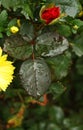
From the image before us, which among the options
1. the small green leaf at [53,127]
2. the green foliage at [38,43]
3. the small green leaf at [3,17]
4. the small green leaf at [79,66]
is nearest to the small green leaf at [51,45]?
the green foliage at [38,43]

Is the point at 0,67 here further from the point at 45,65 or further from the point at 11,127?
the point at 11,127

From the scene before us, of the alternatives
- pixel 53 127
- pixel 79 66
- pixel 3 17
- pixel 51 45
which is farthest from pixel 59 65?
pixel 53 127

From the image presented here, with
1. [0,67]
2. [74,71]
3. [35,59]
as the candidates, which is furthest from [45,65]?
[74,71]

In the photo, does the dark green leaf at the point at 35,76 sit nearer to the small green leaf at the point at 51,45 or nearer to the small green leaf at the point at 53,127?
the small green leaf at the point at 51,45

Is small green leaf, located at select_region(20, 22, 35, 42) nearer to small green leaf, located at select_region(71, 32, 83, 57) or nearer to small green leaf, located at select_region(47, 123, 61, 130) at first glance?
small green leaf, located at select_region(71, 32, 83, 57)

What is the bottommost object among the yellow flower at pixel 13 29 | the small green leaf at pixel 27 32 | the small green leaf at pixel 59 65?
the small green leaf at pixel 59 65
